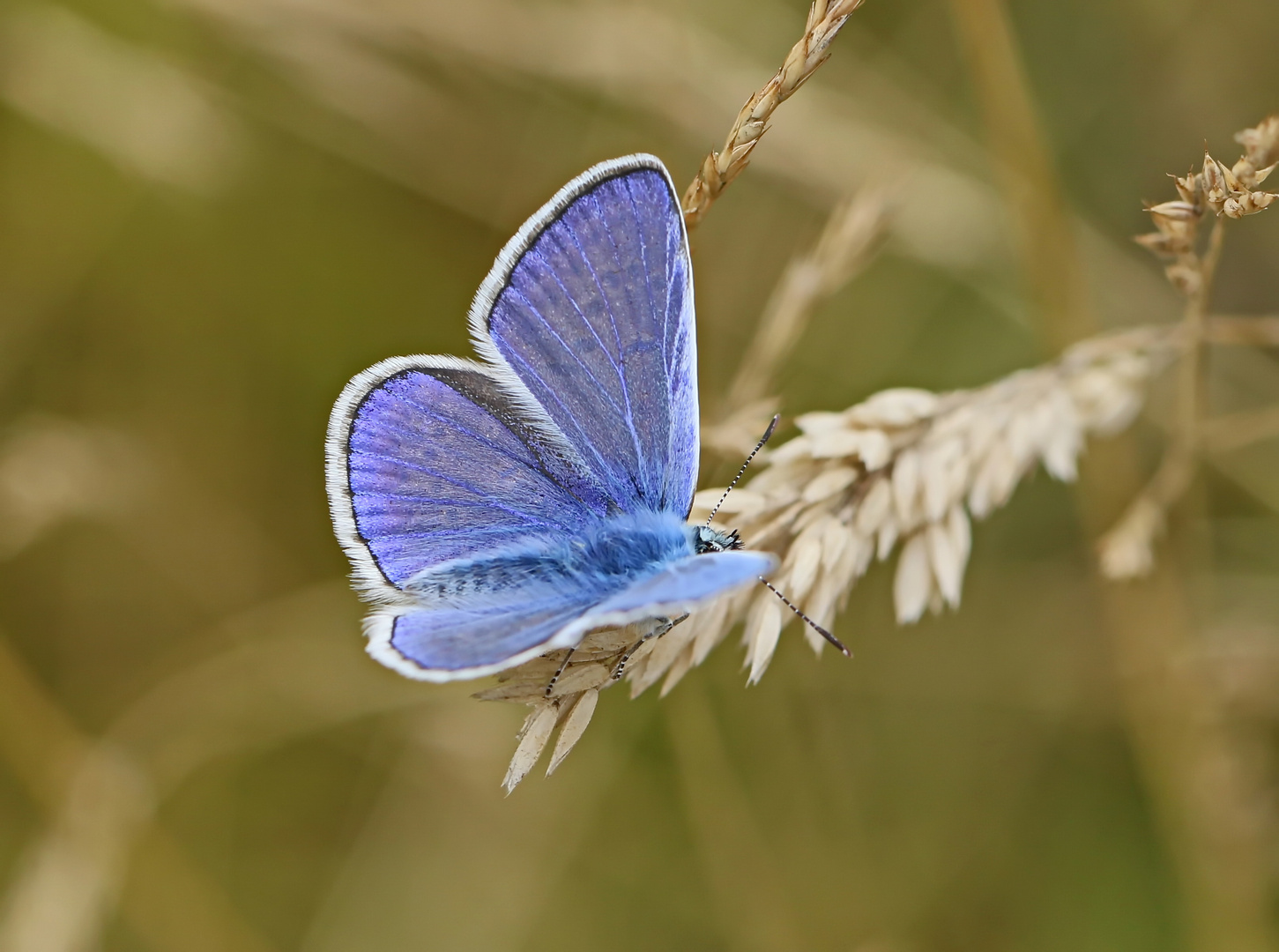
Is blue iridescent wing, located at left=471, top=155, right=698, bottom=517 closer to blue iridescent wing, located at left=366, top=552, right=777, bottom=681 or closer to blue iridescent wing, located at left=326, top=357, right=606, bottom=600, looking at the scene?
blue iridescent wing, located at left=326, top=357, right=606, bottom=600

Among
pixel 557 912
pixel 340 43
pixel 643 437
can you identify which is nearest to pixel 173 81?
pixel 340 43

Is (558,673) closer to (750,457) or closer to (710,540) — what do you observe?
(710,540)

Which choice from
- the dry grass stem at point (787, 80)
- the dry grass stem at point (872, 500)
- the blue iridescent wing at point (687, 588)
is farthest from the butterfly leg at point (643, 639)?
the dry grass stem at point (787, 80)

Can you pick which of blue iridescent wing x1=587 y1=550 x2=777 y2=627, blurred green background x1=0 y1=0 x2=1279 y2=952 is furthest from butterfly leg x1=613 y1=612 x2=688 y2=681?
blurred green background x1=0 y1=0 x2=1279 y2=952

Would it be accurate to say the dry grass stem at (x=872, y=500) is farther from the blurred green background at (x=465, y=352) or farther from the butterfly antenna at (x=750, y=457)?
the blurred green background at (x=465, y=352)

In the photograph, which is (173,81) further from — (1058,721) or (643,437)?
(1058,721)

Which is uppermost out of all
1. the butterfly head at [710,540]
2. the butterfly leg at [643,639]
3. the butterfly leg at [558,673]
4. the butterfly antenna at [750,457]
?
the butterfly antenna at [750,457]

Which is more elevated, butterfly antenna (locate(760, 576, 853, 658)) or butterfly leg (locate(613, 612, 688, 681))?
butterfly antenna (locate(760, 576, 853, 658))

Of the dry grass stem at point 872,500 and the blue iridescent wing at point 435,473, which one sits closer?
the dry grass stem at point 872,500
